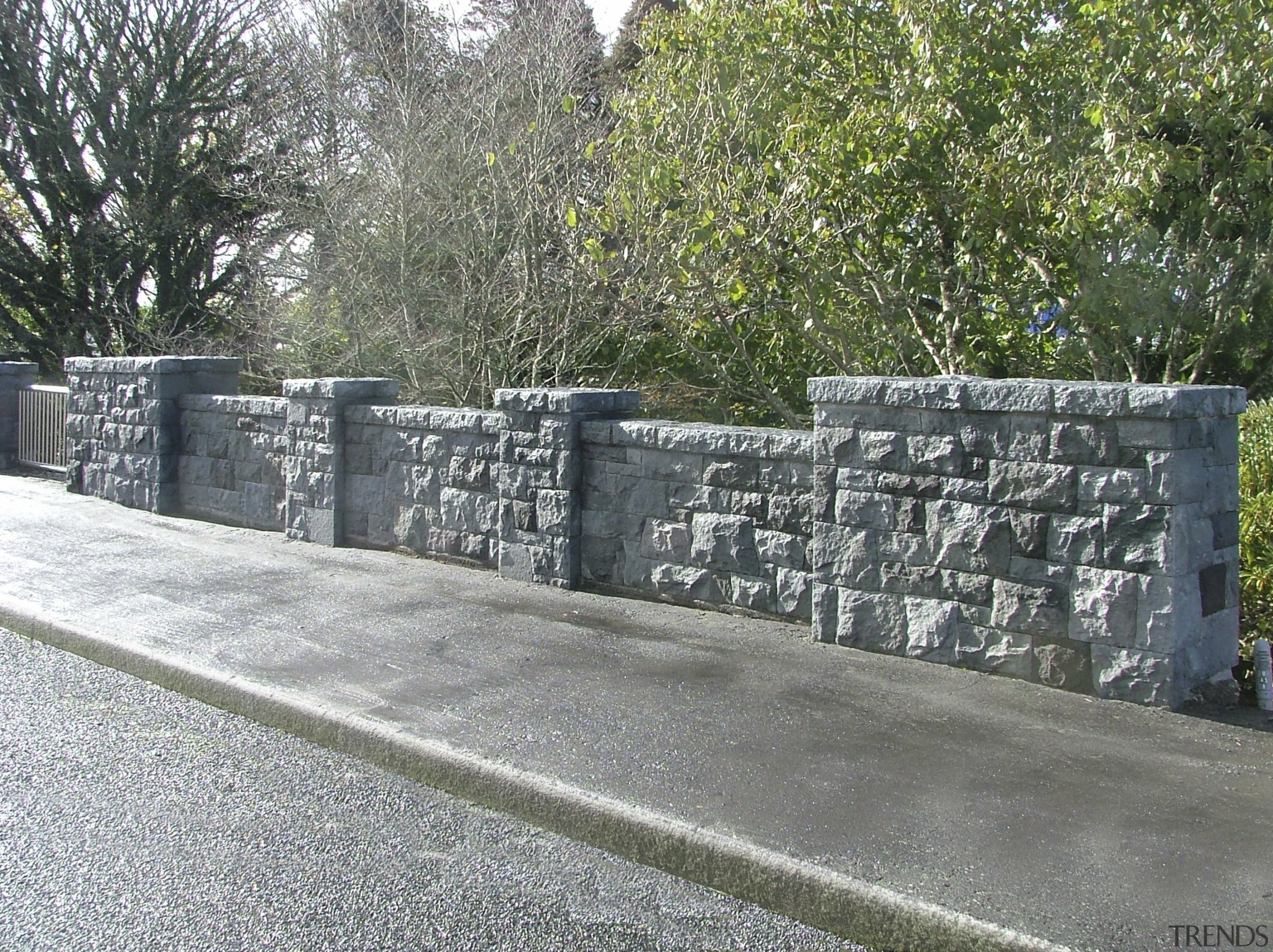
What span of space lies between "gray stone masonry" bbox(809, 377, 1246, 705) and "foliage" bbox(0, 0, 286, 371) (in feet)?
48.3

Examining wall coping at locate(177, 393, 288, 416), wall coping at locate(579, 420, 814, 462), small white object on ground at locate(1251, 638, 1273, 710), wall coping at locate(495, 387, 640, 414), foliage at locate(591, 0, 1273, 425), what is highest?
foliage at locate(591, 0, 1273, 425)

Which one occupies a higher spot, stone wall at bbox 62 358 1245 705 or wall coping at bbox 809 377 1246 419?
wall coping at bbox 809 377 1246 419

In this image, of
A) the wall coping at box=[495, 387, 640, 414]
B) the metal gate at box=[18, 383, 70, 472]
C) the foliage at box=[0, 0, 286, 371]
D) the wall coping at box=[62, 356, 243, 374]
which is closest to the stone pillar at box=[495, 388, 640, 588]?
the wall coping at box=[495, 387, 640, 414]

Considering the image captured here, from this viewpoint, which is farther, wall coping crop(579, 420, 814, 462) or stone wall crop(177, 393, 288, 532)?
stone wall crop(177, 393, 288, 532)

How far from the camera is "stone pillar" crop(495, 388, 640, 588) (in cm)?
724

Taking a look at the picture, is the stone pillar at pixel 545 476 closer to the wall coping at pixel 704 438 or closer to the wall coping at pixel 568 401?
the wall coping at pixel 568 401

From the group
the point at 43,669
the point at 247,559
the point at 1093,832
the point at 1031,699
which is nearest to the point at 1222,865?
the point at 1093,832

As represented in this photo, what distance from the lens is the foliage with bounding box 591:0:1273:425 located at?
24.1ft

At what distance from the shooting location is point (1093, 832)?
3.74 meters

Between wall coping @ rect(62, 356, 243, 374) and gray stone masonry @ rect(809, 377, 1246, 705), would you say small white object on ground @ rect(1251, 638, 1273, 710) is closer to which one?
gray stone masonry @ rect(809, 377, 1246, 705)

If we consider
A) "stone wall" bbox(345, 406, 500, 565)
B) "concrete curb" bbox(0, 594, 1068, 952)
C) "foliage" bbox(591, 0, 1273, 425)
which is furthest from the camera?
"stone wall" bbox(345, 406, 500, 565)

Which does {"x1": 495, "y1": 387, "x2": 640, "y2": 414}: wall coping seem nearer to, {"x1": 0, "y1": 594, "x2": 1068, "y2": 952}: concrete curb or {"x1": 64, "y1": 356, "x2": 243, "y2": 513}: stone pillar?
{"x1": 0, "y1": 594, "x2": 1068, "y2": 952}: concrete curb

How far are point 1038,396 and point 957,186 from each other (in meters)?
4.04

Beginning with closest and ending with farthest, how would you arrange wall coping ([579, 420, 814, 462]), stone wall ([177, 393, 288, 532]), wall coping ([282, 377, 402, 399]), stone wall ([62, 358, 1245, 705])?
stone wall ([62, 358, 1245, 705]) → wall coping ([579, 420, 814, 462]) → wall coping ([282, 377, 402, 399]) → stone wall ([177, 393, 288, 532])
